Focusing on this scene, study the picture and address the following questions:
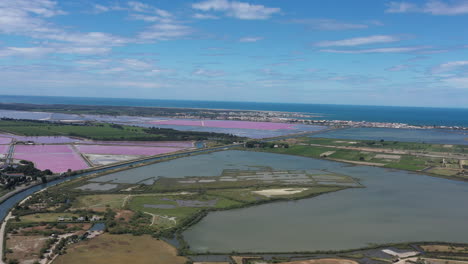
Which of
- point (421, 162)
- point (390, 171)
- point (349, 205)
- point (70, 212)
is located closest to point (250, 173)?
point (349, 205)

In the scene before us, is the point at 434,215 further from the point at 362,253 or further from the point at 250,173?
the point at 250,173

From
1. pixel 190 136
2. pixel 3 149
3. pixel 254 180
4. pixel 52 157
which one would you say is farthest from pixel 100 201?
pixel 190 136

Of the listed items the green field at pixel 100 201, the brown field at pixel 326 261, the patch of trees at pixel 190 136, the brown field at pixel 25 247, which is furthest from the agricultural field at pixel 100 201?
the patch of trees at pixel 190 136

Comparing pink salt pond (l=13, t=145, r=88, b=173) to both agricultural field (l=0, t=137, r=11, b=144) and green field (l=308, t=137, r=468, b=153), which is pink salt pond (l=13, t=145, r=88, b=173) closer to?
agricultural field (l=0, t=137, r=11, b=144)

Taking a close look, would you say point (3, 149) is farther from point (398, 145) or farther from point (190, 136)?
point (398, 145)

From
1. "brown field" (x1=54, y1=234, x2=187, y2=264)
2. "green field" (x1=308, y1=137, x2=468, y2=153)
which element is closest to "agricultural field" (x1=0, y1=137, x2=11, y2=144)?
"brown field" (x1=54, y1=234, x2=187, y2=264)
